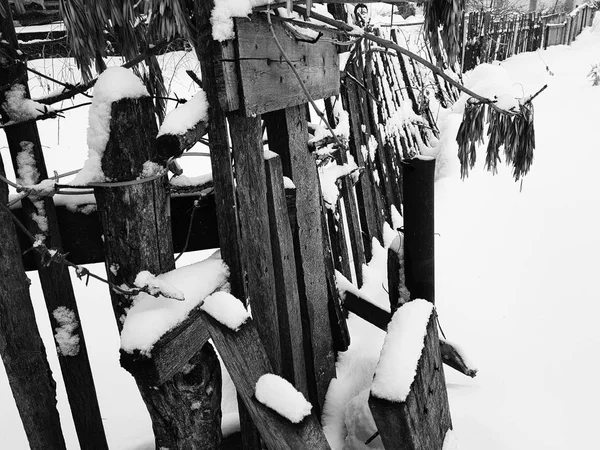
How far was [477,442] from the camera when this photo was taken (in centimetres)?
207

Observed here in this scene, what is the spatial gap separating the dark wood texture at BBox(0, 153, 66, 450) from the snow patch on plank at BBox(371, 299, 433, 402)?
3.46 feet

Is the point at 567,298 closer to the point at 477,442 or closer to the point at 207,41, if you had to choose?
the point at 477,442

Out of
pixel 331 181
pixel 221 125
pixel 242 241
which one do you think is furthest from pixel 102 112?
pixel 331 181

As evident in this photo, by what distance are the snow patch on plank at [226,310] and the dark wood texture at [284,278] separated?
18.3 inches

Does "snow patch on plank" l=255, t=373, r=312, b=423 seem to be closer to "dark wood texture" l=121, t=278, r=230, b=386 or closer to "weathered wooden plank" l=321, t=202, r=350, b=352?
"dark wood texture" l=121, t=278, r=230, b=386

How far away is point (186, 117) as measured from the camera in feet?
4.26

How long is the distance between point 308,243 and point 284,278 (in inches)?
13.4

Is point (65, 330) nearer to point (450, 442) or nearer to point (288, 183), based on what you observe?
point (288, 183)

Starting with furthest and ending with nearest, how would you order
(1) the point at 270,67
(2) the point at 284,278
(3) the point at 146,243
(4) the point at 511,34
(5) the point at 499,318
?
1. (4) the point at 511,34
2. (5) the point at 499,318
3. (2) the point at 284,278
4. (1) the point at 270,67
5. (3) the point at 146,243

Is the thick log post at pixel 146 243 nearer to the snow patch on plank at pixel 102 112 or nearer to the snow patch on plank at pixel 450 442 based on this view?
the snow patch on plank at pixel 102 112

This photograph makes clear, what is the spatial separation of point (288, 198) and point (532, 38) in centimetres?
1725

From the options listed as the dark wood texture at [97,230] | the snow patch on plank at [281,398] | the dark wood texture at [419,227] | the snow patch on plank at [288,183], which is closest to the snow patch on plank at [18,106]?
the dark wood texture at [97,230]

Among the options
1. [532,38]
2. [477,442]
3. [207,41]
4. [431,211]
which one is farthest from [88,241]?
[532,38]

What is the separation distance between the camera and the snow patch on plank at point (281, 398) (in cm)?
130
